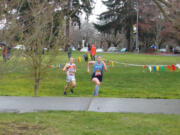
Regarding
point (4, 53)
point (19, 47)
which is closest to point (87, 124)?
point (19, 47)

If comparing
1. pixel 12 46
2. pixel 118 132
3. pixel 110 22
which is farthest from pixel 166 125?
pixel 110 22

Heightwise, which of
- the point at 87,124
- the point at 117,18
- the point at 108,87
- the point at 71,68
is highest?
the point at 117,18

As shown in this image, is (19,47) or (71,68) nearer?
(19,47)

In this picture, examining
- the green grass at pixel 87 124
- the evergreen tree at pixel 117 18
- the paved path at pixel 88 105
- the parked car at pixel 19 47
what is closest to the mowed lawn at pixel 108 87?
the paved path at pixel 88 105

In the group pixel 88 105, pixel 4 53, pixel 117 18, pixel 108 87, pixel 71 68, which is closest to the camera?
pixel 4 53

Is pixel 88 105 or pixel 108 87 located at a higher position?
pixel 88 105

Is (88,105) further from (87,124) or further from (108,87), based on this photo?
(108,87)

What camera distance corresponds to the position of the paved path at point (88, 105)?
7.54 m

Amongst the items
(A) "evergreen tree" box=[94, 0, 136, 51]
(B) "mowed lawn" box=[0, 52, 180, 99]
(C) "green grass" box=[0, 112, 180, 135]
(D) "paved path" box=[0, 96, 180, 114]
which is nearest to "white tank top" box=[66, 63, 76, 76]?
(B) "mowed lawn" box=[0, 52, 180, 99]

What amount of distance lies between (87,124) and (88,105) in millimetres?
2019

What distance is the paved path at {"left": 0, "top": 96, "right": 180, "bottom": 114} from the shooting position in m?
7.54

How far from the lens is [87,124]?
602 centimetres

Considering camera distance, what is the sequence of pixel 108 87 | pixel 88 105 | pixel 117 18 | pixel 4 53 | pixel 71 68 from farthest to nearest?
Answer: pixel 117 18
pixel 108 87
pixel 71 68
pixel 88 105
pixel 4 53

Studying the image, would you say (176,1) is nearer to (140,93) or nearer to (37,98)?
(140,93)
